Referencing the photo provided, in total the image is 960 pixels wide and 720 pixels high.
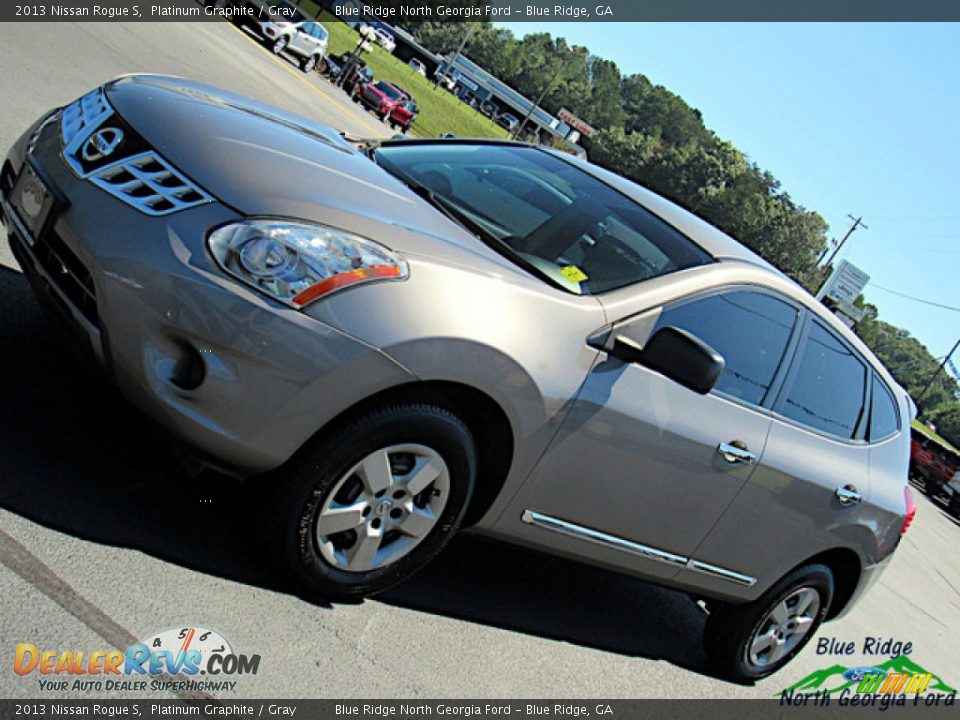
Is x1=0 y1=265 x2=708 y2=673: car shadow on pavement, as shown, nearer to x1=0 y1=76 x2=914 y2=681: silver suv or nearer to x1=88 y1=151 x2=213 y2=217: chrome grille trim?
x1=0 y1=76 x2=914 y2=681: silver suv

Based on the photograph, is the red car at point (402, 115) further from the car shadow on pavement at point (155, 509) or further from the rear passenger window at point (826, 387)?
the car shadow on pavement at point (155, 509)

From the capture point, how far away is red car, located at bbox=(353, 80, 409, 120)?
37344 mm

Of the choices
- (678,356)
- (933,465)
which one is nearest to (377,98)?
(933,465)

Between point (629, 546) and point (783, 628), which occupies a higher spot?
point (629, 546)

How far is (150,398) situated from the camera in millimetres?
3092

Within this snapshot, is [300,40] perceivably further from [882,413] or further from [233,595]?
[233,595]

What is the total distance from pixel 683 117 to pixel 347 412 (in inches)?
7983

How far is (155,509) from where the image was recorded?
11.9ft

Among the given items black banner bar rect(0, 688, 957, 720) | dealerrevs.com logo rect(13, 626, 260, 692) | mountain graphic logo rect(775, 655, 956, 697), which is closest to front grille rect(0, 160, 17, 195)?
dealerrevs.com logo rect(13, 626, 260, 692)

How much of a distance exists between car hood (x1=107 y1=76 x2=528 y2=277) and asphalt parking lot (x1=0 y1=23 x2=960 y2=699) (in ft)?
2.72

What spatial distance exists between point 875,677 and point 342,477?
468cm

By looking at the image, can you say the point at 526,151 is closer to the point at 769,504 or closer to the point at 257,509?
the point at 769,504

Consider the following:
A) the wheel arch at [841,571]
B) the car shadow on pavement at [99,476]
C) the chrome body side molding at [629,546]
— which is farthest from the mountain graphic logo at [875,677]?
the car shadow on pavement at [99,476]

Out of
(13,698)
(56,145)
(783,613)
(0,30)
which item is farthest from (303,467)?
(0,30)
